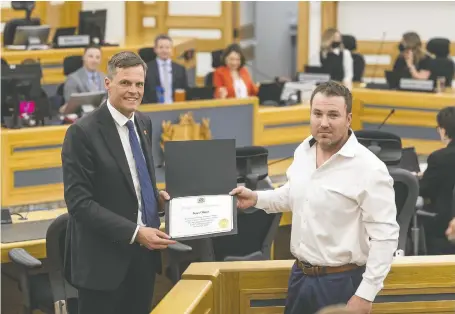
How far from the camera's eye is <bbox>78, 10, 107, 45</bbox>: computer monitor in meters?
10.5

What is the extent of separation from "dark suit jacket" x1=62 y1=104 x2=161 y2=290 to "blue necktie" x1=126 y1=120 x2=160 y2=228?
48 millimetres

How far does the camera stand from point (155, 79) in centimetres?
823

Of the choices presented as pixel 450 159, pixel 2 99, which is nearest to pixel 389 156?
pixel 450 159

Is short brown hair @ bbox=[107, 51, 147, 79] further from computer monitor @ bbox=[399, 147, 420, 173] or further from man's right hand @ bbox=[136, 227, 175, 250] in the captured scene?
computer monitor @ bbox=[399, 147, 420, 173]

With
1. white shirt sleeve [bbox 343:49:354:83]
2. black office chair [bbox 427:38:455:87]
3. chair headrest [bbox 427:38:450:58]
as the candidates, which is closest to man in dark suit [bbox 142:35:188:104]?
white shirt sleeve [bbox 343:49:354:83]

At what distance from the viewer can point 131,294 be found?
362cm

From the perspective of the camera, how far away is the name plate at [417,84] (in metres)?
8.78

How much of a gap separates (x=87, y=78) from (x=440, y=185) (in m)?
3.56

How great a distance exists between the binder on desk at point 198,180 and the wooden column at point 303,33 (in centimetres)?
884

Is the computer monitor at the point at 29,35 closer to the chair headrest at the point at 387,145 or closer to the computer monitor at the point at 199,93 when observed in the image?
the computer monitor at the point at 199,93

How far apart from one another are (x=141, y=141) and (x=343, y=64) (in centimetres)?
669

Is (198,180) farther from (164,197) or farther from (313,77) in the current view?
(313,77)

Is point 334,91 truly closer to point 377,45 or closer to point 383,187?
point 383,187

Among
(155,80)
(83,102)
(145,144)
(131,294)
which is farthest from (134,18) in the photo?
(131,294)
